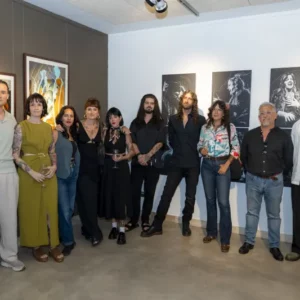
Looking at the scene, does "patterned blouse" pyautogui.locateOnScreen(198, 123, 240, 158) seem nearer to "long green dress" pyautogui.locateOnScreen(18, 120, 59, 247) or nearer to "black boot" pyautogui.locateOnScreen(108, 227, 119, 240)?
"black boot" pyautogui.locateOnScreen(108, 227, 119, 240)

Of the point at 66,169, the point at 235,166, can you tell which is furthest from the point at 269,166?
the point at 66,169

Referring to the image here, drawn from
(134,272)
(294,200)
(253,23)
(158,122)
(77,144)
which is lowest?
(134,272)

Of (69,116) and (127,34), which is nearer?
(69,116)

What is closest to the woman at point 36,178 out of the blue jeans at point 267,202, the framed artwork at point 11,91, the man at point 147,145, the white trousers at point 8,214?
the white trousers at point 8,214

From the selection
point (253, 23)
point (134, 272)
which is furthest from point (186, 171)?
point (253, 23)

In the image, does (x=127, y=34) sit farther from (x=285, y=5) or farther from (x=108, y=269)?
(x=108, y=269)

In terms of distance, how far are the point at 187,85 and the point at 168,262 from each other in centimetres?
232

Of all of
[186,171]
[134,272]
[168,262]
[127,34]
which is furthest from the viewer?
[127,34]

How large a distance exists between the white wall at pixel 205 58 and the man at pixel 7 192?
7.24 feet

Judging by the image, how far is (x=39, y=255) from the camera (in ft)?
11.0

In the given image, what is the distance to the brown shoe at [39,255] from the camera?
131 inches

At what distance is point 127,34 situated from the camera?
Answer: 4.99 meters

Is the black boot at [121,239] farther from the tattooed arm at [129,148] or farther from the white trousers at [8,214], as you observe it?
the white trousers at [8,214]

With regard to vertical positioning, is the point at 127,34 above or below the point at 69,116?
above
